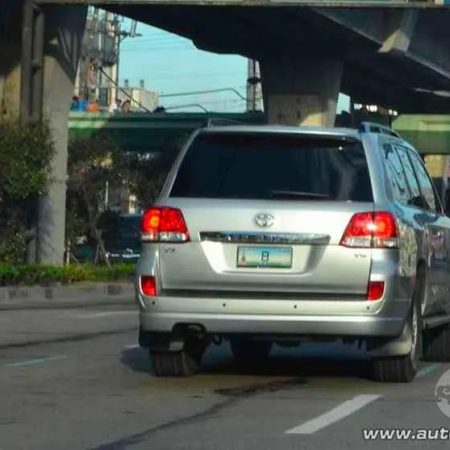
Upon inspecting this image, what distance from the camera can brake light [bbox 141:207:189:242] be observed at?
1211 cm

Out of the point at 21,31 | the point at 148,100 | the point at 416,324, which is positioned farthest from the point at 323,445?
the point at 148,100

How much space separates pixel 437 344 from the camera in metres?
14.7

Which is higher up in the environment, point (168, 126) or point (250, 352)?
point (168, 126)

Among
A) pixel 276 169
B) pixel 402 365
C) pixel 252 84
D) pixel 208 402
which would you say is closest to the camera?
pixel 208 402

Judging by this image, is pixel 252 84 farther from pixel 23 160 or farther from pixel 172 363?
pixel 172 363

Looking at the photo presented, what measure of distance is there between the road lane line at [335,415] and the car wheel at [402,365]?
0.72 m

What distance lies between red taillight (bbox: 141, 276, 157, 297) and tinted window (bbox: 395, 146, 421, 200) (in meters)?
2.45

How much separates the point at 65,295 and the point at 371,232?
1970cm

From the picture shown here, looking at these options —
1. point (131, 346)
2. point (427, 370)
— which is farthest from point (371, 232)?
point (131, 346)

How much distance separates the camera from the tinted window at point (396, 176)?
12.7 meters

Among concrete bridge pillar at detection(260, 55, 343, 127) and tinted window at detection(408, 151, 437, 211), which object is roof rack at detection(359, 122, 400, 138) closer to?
tinted window at detection(408, 151, 437, 211)

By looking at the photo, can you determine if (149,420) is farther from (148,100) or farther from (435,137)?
(148,100)

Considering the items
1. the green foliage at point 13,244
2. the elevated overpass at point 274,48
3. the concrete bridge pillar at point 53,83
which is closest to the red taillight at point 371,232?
the elevated overpass at point 274,48

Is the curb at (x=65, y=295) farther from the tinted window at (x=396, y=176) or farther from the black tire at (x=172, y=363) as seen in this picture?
the tinted window at (x=396, y=176)
